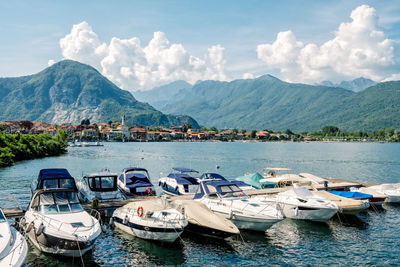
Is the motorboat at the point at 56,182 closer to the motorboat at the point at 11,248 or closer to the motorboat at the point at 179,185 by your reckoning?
the motorboat at the point at 11,248

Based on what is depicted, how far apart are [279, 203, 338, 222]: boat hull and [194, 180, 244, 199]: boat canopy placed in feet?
A: 14.3

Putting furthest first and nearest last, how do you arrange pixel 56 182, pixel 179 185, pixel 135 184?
pixel 179 185 → pixel 135 184 → pixel 56 182

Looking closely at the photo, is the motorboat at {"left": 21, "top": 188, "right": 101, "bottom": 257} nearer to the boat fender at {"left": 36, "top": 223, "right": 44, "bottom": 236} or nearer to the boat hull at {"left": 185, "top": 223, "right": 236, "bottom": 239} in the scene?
the boat fender at {"left": 36, "top": 223, "right": 44, "bottom": 236}

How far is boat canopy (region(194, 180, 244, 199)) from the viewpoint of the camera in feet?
78.1

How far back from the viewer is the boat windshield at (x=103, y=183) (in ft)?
90.7

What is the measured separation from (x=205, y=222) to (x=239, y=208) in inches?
106

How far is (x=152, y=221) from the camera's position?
1930 centimetres

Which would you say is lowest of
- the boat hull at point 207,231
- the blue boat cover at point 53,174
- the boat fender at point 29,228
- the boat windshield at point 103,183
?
the boat hull at point 207,231

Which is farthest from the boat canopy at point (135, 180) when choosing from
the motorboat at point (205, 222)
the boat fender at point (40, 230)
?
the boat fender at point (40, 230)

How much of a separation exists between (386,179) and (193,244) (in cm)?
4883

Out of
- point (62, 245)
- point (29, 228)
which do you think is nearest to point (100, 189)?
point (29, 228)

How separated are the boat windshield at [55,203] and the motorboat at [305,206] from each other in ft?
49.9

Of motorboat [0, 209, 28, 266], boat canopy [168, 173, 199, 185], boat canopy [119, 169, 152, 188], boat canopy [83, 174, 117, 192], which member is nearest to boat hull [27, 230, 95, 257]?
motorboat [0, 209, 28, 266]

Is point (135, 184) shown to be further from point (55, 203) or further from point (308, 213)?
point (308, 213)
